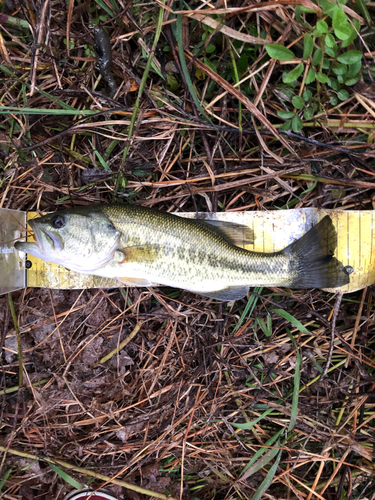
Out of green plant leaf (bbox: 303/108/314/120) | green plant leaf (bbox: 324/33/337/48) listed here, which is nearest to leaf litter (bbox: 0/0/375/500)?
green plant leaf (bbox: 303/108/314/120)

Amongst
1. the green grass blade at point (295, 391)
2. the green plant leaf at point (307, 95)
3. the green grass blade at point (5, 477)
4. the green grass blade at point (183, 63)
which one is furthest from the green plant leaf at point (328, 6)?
the green grass blade at point (5, 477)

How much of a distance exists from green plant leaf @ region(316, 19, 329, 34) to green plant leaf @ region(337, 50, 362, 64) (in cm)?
31

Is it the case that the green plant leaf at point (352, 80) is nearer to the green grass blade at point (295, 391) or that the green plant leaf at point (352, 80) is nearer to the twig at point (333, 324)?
the twig at point (333, 324)

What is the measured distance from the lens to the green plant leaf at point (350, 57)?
270 cm

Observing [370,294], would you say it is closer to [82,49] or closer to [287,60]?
[287,60]

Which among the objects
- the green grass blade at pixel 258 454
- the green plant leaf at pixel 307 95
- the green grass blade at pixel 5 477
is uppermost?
the green plant leaf at pixel 307 95

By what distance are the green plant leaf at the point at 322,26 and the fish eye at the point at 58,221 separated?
2.73 meters

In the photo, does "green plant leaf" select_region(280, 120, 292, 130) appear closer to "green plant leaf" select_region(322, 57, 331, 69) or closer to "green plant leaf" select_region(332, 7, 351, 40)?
"green plant leaf" select_region(322, 57, 331, 69)

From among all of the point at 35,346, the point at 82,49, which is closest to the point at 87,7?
the point at 82,49

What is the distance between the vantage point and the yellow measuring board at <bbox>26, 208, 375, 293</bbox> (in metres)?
3.02

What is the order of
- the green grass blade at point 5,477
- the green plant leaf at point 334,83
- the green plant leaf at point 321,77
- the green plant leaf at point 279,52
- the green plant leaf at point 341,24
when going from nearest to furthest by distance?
the green plant leaf at point 341,24
the green plant leaf at point 279,52
the green plant leaf at point 321,77
the green plant leaf at point 334,83
the green grass blade at point 5,477

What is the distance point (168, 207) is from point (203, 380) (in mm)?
1867

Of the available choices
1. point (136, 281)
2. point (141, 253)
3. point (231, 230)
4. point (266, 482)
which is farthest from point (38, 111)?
point (266, 482)

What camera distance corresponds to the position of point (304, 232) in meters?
3.02
